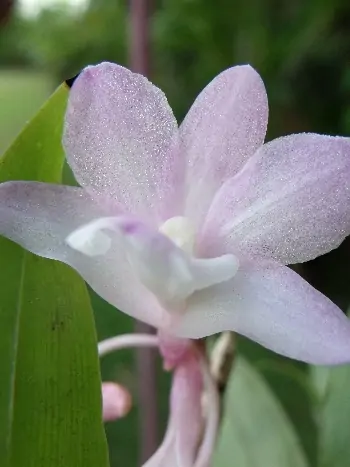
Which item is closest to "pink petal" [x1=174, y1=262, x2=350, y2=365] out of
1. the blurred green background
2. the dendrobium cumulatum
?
the dendrobium cumulatum

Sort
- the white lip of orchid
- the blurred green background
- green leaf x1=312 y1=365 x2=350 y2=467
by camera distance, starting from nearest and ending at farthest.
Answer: the white lip of orchid < green leaf x1=312 y1=365 x2=350 y2=467 < the blurred green background

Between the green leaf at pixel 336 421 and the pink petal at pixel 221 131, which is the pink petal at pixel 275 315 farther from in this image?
the green leaf at pixel 336 421

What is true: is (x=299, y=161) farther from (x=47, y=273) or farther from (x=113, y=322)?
(x=113, y=322)

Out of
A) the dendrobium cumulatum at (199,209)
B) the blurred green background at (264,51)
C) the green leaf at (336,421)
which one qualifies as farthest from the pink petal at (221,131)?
the blurred green background at (264,51)

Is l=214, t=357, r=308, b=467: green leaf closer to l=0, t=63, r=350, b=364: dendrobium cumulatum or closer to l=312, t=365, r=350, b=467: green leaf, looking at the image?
l=312, t=365, r=350, b=467: green leaf

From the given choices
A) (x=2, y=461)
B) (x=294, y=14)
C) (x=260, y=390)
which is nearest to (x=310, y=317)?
(x=2, y=461)

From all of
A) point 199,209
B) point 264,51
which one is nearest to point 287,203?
point 199,209
